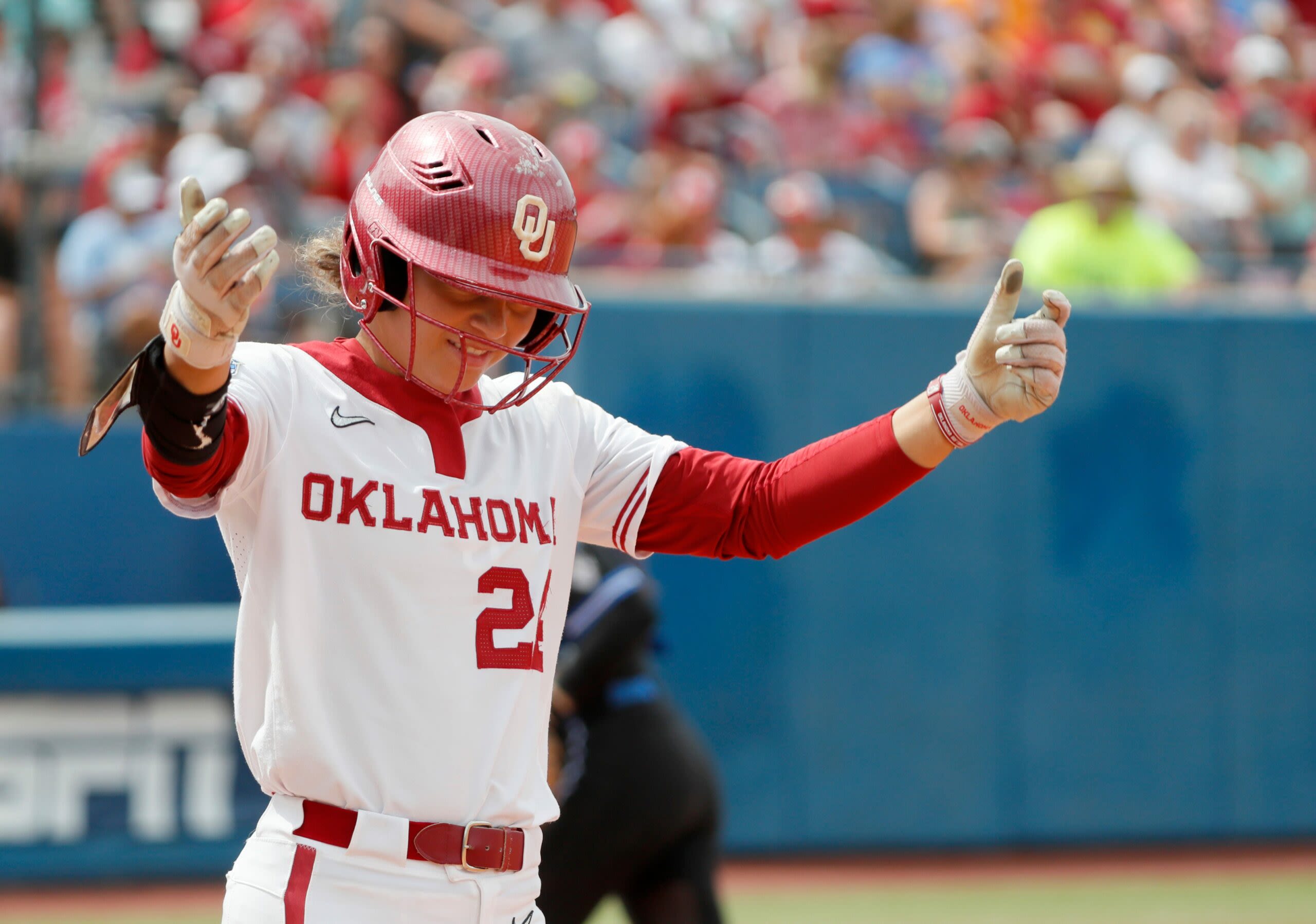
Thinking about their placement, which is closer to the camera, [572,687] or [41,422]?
[572,687]

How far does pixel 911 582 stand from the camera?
7.20 m

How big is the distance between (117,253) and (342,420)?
5567mm

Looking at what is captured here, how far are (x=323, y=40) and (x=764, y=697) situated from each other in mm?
5551

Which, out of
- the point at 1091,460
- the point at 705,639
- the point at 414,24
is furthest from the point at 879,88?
the point at 705,639

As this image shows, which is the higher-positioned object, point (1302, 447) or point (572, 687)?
point (1302, 447)

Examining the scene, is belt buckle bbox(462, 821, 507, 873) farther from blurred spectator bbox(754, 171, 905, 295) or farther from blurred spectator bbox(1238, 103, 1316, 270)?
blurred spectator bbox(1238, 103, 1316, 270)

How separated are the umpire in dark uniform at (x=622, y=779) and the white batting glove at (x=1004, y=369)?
164 centimetres

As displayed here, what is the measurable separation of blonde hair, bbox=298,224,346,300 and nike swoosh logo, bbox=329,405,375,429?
0.33 meters

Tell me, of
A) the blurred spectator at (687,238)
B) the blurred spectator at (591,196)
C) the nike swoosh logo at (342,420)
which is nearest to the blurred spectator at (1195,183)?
the blurred spectator at (687,238)

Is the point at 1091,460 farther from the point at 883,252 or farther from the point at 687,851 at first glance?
the point at 687,851

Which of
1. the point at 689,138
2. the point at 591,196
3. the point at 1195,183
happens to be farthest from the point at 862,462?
the point at 1195,183

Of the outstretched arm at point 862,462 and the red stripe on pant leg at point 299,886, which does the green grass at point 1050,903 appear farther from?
the red stripe on pant leg at point 299,886

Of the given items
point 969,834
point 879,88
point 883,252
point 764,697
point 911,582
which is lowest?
point 969,834

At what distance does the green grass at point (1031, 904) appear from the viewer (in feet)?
20.2
